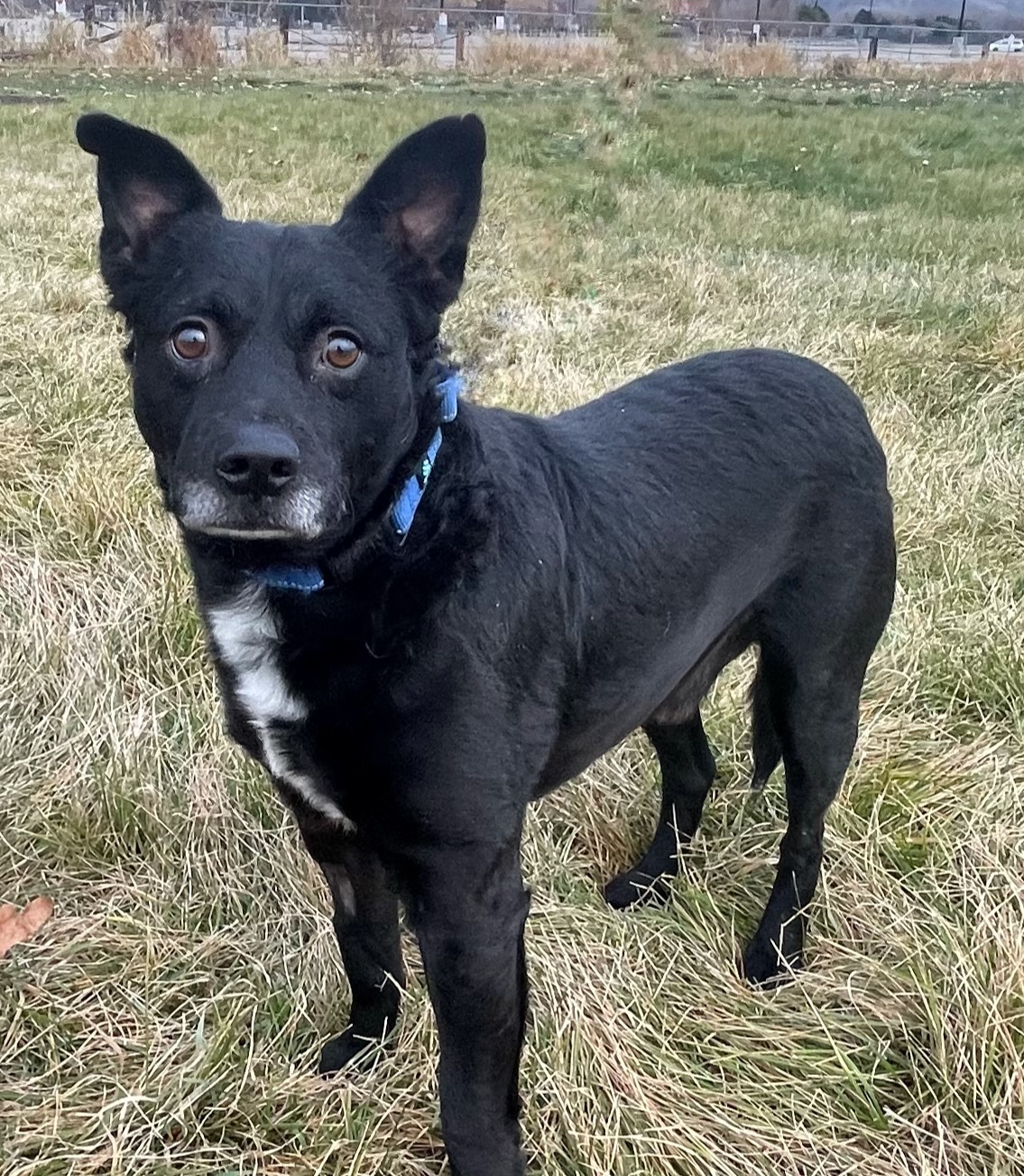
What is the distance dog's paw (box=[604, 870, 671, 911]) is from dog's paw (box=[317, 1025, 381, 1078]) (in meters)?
0.65

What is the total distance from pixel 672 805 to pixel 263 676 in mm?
1291

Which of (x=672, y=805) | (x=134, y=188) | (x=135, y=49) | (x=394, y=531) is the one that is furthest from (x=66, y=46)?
(x=394, y=531)

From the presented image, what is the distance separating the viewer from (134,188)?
184 cm

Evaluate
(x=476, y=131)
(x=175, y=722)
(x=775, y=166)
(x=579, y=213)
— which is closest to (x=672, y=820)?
(x=175, y=722)

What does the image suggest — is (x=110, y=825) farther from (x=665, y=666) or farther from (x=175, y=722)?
(x=665, y=666)

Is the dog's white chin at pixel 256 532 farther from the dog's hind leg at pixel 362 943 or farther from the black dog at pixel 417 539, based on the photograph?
the dog's hind leg at pixel 362 943

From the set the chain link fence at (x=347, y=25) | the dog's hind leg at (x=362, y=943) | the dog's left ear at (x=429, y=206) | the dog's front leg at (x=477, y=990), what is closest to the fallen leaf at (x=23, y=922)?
the dog's hind leg at (x=362, y=943)

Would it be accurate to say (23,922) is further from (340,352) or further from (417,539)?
(340,352)

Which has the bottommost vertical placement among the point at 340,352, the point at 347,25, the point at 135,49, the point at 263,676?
the point at 263,676

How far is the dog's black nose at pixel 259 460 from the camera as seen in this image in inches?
59.7

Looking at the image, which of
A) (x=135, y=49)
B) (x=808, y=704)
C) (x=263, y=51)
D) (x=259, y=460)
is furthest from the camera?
(x=263, y=51)

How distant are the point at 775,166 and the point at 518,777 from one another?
35.9 ft

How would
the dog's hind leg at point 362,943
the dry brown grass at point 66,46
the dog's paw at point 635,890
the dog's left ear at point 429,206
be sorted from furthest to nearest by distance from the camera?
the dry brown grass at point 66,46, the dog's paw at point 635,890, the dog's hind leg at point 362,943, the dog's left ear at point 429,206

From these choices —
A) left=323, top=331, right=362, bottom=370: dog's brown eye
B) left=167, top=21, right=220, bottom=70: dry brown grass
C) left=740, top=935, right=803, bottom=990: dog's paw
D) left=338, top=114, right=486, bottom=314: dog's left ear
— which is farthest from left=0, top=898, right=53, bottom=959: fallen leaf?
left=167, top=21, right=220, bottom=70: dry brown grass
